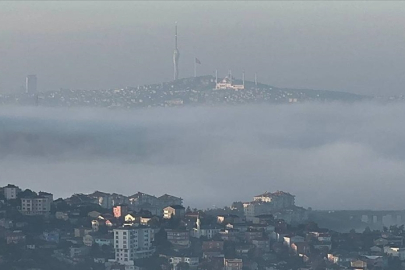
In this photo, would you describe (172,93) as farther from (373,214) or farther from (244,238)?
(244,238)

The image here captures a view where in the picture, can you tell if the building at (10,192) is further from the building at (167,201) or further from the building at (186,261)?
the building at (186,261)

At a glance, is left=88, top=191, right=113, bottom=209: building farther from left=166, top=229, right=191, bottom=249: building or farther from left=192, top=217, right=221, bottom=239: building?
left=166, top=229, right=191, bottom=249: building

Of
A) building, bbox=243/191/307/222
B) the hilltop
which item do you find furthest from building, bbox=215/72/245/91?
building, bbox=243/191/307/222

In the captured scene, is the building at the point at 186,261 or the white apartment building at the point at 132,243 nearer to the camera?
the building at the point at 186,261

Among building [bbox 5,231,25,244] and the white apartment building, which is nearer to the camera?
the white apartment building

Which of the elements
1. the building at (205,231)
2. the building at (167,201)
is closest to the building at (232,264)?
the building at (205,231)

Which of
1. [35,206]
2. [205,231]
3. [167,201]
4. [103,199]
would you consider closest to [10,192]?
[35,206]

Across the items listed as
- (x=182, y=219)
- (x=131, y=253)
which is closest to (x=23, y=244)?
(x=131, y=253)
